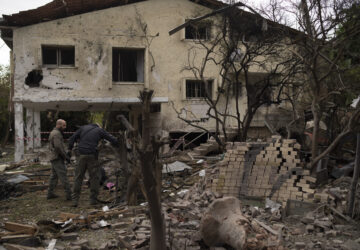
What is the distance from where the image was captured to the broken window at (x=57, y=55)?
1644 cm

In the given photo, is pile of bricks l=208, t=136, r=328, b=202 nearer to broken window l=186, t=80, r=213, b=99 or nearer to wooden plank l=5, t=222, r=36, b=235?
wooden plank l=5, t=222, r=36, b=235

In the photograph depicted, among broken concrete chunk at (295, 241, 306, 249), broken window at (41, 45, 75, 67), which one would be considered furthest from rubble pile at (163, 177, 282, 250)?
broken window at (41, 45, 75, 67)

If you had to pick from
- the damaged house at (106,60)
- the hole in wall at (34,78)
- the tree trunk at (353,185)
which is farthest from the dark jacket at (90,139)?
the hole in wall at (34,78)

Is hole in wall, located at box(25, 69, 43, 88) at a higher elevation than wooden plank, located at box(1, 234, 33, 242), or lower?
higher

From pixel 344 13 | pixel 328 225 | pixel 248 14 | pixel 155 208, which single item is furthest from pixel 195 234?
pixel 248 14

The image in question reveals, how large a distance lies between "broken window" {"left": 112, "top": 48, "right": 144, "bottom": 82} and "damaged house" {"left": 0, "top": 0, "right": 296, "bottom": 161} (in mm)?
51

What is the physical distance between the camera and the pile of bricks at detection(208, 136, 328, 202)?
7645 mm

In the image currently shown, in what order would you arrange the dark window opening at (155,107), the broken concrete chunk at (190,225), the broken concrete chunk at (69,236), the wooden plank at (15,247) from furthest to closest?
the dark window opening at (155,107)
the broken concrete chunk at (190,225)
the broken concrete chunk at (69,236)
the wooden plank at (15,247)

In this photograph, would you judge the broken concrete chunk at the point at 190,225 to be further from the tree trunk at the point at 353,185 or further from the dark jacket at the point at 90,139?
the tree trunk at the point at 353,185

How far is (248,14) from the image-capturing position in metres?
12.1

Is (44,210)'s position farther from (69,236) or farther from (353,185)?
(353,185)

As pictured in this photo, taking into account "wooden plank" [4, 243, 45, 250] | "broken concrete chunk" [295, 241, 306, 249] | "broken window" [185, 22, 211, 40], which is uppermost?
"broken window" [185, 22, 211, 40]

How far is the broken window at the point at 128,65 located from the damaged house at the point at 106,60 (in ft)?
0.17

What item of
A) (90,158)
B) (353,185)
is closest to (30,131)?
(90,158)
